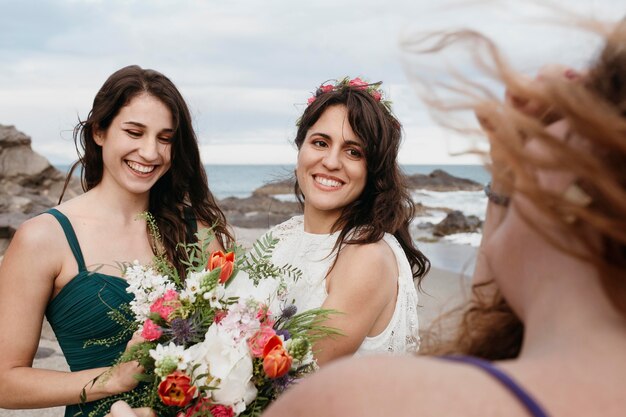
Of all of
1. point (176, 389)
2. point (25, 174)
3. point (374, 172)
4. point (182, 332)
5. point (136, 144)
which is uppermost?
point (136, 144)

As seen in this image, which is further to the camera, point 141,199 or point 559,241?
point 141,199

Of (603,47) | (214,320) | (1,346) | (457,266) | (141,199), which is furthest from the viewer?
(457,266)

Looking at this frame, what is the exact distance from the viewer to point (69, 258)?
3.48m

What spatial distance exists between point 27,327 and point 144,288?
38.9 inches

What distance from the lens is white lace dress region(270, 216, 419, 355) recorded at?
3.41m

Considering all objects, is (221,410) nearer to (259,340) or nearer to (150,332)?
(259,340)

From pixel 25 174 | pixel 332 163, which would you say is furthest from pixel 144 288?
pixel 25 174

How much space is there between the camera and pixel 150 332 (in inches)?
97.7

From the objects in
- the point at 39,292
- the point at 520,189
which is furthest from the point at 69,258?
the point at 520,189

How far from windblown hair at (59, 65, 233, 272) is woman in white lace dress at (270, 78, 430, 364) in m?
0.60

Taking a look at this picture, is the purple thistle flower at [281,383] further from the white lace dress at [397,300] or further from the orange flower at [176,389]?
the white lace dress at [397,300]

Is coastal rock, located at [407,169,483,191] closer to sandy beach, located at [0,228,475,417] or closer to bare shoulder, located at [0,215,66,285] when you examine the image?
sandy beach, located at [0,228,475,417]

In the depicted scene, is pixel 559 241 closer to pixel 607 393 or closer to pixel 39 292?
pixel 607 393

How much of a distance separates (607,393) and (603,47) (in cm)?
51
